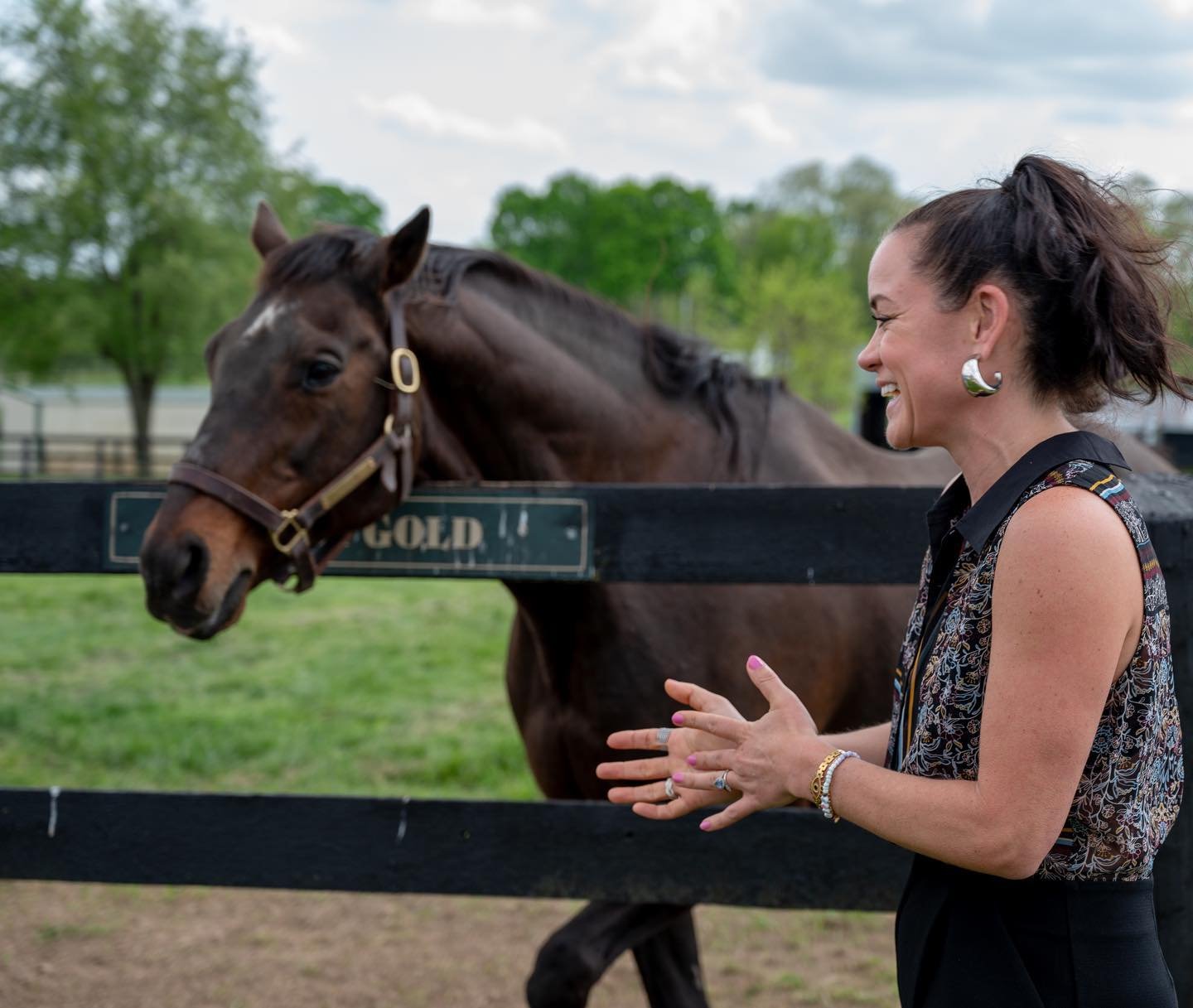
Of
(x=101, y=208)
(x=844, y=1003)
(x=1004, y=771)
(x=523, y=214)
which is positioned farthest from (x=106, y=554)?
(x=523, y=214)

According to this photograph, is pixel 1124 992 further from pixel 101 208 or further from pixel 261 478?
pixel 101 208

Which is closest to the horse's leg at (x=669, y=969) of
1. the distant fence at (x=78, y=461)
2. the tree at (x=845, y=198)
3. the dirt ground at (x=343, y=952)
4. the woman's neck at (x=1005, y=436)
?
the dirt ground at (x=343, y=952)

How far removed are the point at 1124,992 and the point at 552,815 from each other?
1.30 m

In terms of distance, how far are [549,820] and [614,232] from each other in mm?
61494

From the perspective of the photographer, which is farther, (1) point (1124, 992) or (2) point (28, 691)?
(2) point (28, 691)

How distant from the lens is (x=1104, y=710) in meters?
1.25

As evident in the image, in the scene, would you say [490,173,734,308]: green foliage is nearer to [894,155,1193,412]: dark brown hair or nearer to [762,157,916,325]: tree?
[762,157,916,325]: tree

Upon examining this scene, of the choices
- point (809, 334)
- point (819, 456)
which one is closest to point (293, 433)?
point (819, 456)

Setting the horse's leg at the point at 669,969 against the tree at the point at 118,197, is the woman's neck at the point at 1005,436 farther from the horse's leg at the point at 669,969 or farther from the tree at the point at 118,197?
the tree at the point at 118,197

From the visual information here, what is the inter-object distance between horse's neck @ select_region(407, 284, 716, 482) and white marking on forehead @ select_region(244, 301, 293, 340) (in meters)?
0.32

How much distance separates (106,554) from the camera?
2457mm

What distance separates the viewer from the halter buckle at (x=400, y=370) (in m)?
2.74

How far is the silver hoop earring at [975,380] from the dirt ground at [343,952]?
9.79 feet

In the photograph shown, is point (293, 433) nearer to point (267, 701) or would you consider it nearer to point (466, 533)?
point (466, 533)
